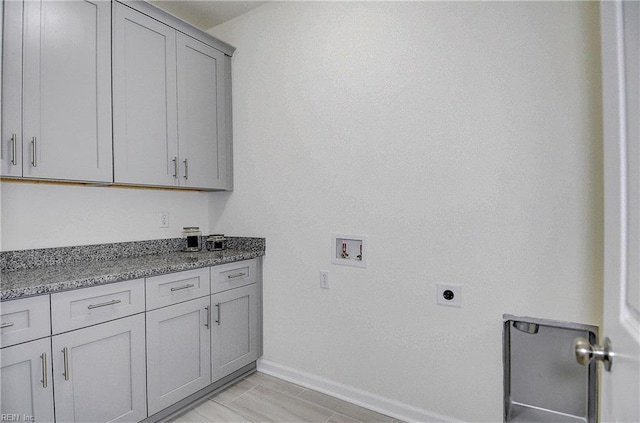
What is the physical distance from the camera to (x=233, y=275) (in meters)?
2.28

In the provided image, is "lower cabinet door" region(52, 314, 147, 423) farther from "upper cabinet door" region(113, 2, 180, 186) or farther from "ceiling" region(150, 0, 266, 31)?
"ceiling" region(150, 0, 266, 31)

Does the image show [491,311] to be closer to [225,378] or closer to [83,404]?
[225,378]

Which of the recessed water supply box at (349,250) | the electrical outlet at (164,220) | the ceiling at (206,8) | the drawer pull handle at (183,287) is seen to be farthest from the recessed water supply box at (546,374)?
the ceiling at (206,8)

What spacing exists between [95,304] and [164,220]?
1.03 metres

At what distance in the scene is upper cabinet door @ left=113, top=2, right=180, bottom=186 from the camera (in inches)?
76.5

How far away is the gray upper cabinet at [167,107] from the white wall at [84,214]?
328 millimetres

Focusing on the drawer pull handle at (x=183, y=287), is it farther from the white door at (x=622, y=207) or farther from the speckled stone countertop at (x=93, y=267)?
the white door at (x=622, y=207)

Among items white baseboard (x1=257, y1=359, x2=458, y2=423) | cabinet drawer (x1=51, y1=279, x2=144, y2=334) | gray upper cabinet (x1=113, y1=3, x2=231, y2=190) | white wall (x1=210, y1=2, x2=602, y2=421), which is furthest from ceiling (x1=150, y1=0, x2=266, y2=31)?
white baseboard (x1=257, y1=359, x2=458, y2=423)

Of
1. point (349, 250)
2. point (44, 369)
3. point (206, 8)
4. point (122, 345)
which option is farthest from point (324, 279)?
point (206, 8)

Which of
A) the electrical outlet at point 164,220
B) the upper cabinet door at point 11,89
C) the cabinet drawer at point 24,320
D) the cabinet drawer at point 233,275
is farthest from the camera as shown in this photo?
the electrical outlet at point 164,220

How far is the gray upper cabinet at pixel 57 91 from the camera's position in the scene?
5.08ft

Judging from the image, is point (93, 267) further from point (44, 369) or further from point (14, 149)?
point (14, 149)

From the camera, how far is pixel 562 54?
1522mm

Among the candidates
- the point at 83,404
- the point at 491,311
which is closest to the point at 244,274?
the point at 83,404
